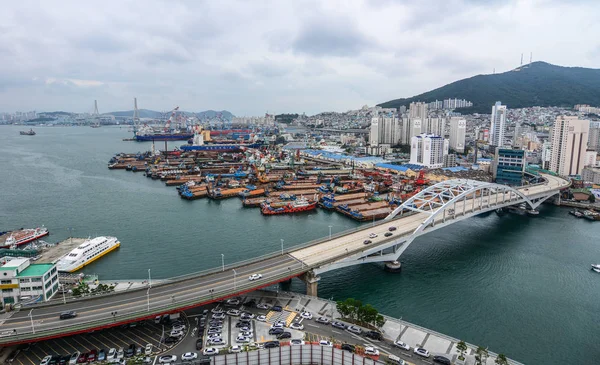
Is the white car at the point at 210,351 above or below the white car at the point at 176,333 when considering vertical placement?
above

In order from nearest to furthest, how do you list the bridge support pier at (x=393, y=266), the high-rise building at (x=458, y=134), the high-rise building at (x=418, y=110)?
the bridge support pier at (x=393, y=266)
the high-rise building at (x=458, y=134)
the high-rise building at (x=418, y=110)

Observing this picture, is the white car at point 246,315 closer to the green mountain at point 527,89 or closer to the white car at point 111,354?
Answer: the white car at point 111,354

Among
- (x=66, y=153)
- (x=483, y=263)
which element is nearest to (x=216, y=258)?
(x=483, y=263)

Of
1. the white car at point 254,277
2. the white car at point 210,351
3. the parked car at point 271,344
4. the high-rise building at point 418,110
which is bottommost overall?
the white car at point 210,351

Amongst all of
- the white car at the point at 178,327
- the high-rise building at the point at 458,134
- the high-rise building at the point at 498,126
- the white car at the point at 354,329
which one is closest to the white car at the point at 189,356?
the white car at the point at 178,327

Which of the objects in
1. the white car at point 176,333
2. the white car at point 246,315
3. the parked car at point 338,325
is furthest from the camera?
the white car at point 246,315

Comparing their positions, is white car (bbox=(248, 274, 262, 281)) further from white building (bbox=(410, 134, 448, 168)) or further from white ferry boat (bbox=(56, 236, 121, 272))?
white building (bbox=(410, 134, 448, 168))

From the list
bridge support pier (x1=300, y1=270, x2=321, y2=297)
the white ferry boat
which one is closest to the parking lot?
bridge support pier (x1=300, y1=270, x2=321, y2=297)
